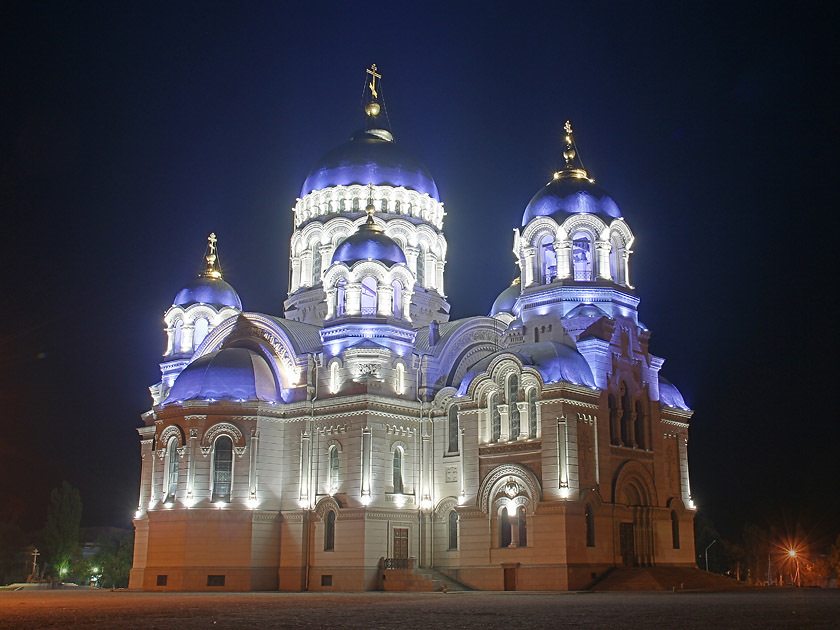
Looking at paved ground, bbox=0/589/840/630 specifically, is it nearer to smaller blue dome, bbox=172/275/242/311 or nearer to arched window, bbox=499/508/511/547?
arched window, bbox=499/508/511/547

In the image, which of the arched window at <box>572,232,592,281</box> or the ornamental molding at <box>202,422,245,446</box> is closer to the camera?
the ornamental molding at <box>202,422,245,446</box>

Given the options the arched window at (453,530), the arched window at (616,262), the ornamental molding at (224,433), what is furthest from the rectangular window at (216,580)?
the arched window at (616,262)

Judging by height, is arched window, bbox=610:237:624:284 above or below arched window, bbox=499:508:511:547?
above

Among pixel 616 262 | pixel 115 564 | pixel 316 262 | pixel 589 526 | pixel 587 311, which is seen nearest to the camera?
pixel 589 526

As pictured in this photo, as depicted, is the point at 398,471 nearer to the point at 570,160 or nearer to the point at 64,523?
the point at 570,160

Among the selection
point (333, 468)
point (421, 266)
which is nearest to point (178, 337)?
point (421, 266)

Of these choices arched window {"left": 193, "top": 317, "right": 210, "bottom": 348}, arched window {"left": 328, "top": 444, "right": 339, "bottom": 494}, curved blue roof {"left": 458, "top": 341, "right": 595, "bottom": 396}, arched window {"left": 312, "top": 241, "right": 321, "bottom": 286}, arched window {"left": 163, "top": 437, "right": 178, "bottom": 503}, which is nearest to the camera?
curved blue roof {"left": 458, "top": 341, "right": 595, "bottom": 396}

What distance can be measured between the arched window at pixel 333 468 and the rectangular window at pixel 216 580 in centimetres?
509

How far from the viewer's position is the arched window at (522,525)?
112 ft

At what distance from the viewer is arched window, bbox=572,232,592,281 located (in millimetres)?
37812

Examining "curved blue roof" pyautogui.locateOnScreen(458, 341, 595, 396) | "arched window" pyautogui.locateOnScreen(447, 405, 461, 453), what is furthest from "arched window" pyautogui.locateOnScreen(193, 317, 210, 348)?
"curved blue roof" pyautogui.locateOnScreen(458, 341, 595, 396)

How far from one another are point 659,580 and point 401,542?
9678mm

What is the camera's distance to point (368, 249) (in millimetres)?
39062

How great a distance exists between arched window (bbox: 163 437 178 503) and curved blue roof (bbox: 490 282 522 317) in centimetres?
1666
